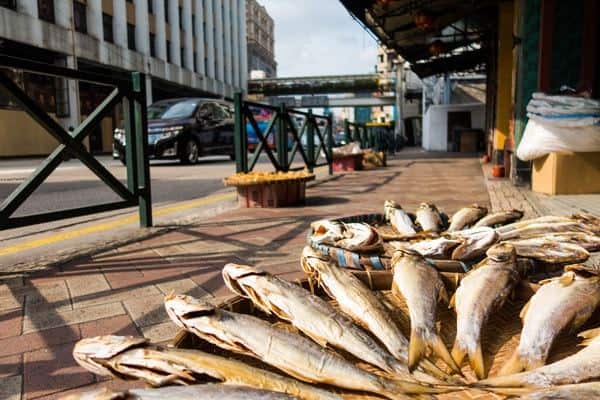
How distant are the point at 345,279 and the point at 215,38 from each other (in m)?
41.6

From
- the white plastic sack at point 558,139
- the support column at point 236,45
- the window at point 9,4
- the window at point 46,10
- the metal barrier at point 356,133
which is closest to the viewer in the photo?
the white plastic sack at point 558,139

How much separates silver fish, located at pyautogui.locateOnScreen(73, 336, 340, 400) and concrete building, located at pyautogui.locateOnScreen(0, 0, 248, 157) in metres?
15.2

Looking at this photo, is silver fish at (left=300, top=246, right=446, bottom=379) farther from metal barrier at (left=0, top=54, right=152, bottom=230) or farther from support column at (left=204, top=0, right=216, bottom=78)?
support column at (left=204, top=0, right=216, bottom=78)

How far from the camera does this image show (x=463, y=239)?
2.09 metres

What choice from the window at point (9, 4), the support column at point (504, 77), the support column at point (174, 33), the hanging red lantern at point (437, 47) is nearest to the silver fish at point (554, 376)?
the support column at point (504, 77)

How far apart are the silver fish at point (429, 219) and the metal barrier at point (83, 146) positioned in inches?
87.7

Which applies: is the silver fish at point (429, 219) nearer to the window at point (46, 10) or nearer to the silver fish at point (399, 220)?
the silver fish at point (399, 220)

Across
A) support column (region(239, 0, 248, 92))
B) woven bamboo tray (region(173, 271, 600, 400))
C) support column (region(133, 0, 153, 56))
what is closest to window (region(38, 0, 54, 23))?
support column (region(133, 0, 153, 56))

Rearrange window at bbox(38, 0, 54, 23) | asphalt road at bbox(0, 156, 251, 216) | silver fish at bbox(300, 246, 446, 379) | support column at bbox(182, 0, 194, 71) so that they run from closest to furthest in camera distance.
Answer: silver fish at bbox(300, 246, 446, 379), asphalt road at bbox(0, 156, 251, 216), window at bbox(38, 0, 54, 23), support column at bbox(182, 0, 194, 71)

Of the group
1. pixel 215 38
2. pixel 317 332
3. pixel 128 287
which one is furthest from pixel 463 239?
pixel 215 38

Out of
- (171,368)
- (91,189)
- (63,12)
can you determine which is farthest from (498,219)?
(63,12)

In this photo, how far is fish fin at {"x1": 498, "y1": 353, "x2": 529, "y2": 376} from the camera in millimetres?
1195

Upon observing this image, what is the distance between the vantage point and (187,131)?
456 inches

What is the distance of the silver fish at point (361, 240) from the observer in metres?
2.16
